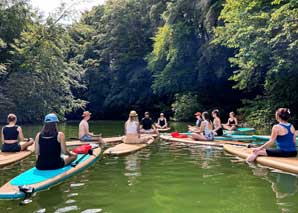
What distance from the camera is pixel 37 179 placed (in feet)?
20.9

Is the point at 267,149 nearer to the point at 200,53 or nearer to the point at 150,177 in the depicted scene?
the point at 150,177

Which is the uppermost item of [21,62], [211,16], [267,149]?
[211,16]

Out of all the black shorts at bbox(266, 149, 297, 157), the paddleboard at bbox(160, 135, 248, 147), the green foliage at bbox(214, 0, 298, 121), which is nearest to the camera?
the black shorts at bbox(266, 149, 297, 157)

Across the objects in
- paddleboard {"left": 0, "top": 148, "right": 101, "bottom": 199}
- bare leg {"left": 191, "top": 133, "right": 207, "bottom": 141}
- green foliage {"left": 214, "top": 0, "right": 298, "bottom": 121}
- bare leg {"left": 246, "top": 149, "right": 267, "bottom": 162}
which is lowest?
paddleboard {"left": 0, "top": 148, "right": 101, "bottom": 199}

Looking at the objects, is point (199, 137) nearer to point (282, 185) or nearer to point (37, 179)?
point (282, 185)

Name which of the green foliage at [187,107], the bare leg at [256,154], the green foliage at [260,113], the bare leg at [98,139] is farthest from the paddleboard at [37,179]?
the green foliage at [187,107]

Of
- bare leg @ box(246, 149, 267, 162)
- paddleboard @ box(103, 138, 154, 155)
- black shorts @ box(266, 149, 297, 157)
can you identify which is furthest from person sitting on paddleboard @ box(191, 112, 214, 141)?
black shorts @ box(266, 149, 297, 157)

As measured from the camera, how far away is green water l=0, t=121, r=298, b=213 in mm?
5328

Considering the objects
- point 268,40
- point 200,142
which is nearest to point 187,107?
point 268,40

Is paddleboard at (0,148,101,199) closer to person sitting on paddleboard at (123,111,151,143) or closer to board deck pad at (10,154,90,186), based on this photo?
board deck pad at (10,154,90,186)

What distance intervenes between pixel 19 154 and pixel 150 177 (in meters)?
3.84

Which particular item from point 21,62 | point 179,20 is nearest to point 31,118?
point 21,62

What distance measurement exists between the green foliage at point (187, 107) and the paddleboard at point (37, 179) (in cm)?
2283

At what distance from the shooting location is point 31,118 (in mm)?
27094
